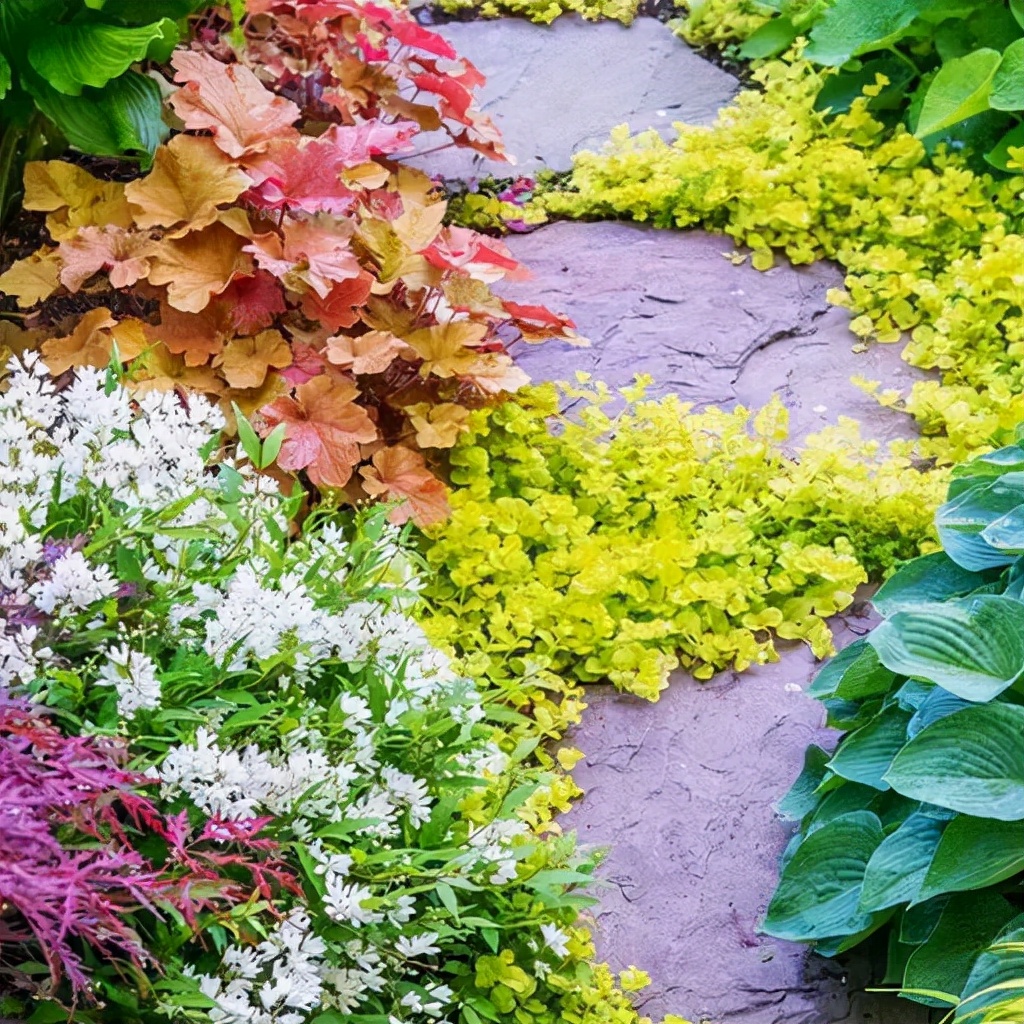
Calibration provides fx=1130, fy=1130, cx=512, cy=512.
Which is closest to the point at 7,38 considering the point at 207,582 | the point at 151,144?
the point at 151,144

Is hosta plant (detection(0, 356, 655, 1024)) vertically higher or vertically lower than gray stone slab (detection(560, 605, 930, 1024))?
higher

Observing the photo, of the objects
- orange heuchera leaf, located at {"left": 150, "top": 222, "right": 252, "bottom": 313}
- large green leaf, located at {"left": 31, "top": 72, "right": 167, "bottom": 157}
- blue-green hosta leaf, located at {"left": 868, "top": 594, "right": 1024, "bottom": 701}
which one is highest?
large green leaf, located at {"left": 31, "top": 72, "right": 167, "bottom": 157}

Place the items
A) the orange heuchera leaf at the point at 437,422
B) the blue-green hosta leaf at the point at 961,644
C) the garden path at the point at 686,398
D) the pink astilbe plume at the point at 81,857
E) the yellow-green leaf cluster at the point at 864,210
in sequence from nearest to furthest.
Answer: the pink astilbe plume at the point at 81,857
the blue-green hosta leaf at the point at 961,644
the garden path at the point at 686,398
the orange heuchera leaf at the point at 437,422
the yellow-green leaf cluster at the point at 864,210

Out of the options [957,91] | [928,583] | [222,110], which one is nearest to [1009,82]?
[957,91]

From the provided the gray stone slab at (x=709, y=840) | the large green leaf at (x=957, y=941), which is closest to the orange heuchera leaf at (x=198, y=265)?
the gray stone slab at (x=709, y=840)

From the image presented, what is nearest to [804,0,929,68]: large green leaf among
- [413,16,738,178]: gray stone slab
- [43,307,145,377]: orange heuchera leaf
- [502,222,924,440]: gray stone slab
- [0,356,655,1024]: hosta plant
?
[413,16,738,178]: gray stone slab

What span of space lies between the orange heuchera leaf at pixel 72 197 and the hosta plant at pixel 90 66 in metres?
0.09

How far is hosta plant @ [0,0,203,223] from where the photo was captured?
2.63 m

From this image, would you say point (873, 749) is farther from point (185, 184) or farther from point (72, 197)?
point (72, 197)

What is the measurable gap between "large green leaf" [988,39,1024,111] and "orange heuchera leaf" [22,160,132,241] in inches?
103

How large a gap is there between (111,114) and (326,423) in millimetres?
986

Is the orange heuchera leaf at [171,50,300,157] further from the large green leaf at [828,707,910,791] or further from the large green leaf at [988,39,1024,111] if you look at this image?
the large green leaf at [988,39,1024,111]

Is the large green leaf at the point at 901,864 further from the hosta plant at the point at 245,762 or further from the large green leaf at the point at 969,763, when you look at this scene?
the hosta plant at the point at 245,762

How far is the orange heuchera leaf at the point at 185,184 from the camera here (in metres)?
2.61
